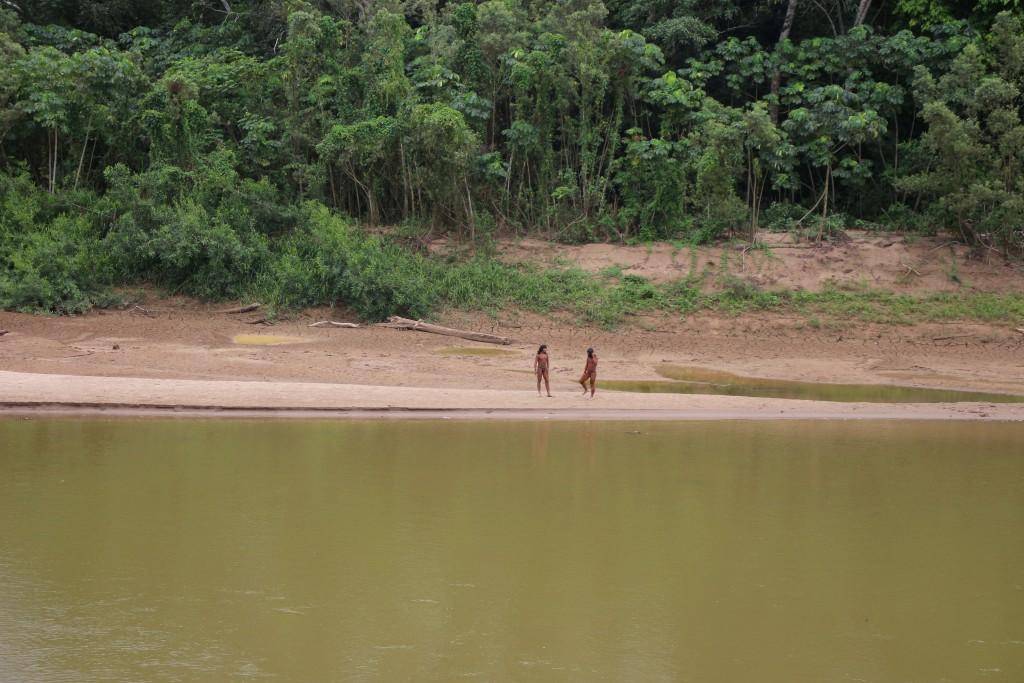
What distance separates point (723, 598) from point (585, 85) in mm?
19940

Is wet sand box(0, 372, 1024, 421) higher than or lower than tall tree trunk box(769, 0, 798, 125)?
lower

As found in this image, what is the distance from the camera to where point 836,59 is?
2738 cm

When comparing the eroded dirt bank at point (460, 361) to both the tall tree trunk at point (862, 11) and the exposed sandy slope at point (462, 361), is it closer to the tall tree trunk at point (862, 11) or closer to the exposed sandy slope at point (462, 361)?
the exposed sandy slope at point (462, 361)

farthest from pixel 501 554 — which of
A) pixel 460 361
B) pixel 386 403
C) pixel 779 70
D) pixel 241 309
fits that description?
pixel 779 70

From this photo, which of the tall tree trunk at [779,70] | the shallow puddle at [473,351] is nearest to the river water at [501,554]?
the shallow puddle at [473,351]

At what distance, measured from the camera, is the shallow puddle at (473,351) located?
→ 21.3 metres

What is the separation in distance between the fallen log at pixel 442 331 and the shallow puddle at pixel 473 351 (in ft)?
1.67

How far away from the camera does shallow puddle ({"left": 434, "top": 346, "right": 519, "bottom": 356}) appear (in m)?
21.3

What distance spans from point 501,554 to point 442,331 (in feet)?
41.4

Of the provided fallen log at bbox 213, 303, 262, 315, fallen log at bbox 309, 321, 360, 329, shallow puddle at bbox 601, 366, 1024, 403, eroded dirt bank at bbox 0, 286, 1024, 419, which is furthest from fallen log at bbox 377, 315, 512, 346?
shallow puddle at bbox 601, 366, 1024, 403

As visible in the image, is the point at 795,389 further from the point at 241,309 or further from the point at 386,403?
the point at 241,309

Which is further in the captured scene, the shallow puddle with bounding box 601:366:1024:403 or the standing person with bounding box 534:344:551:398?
the shallow puddle with bounding box 601:366:1024:403

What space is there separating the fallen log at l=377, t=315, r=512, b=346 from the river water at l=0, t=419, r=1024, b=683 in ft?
21.6

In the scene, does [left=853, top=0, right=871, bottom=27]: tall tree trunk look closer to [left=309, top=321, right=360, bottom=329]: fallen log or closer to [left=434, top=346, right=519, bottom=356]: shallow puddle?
[left=434, top=346, right=519, bottom=356]: shallow puddle
